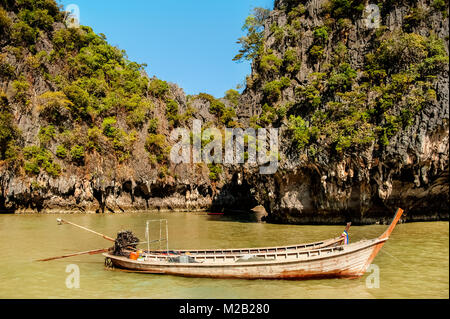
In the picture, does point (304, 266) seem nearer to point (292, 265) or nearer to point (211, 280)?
point (292, 265)

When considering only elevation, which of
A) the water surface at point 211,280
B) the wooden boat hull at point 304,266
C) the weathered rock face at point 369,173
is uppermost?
the weathered rock face at point 369,173

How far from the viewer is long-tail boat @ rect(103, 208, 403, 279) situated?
890 centimetres

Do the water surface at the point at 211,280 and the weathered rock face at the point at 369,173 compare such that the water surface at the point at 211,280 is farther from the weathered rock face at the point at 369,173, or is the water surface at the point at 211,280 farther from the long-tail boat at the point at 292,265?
the weathered rock face at the point at 369,173

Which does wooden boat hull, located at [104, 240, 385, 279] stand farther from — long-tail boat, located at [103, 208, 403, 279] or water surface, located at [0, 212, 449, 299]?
water surface, located at [0, 212, 449, 299]

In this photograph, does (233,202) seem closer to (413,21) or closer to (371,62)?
(371,62)

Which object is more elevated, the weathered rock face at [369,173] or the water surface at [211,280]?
the weathered rock face at [369,173]

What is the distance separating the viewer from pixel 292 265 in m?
8.91

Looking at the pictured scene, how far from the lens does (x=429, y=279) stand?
342 inches

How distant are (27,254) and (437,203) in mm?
23733

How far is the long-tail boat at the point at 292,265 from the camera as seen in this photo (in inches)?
350

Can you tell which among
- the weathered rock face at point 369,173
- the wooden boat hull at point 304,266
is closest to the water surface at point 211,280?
the wooden boat hull at point 304,266

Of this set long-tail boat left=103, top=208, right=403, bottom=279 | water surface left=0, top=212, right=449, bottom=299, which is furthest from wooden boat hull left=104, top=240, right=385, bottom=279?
water surface left=0, top=212, right=449, bottom=299

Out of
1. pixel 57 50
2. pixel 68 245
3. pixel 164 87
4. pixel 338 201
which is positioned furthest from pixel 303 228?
pixel 57 50

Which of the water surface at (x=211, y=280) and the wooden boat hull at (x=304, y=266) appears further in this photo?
the wooden boat hull at (x=304, y=266)
